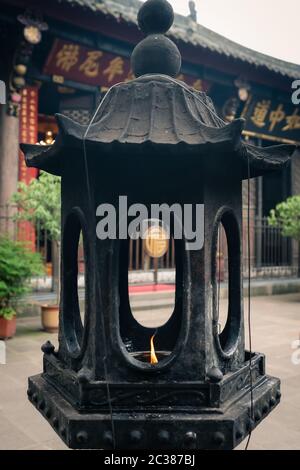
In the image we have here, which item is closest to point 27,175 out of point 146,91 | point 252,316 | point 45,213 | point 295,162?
point 45,213

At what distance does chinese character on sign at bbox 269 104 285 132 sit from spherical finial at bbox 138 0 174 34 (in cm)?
1192

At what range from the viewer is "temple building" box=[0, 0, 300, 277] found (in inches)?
326

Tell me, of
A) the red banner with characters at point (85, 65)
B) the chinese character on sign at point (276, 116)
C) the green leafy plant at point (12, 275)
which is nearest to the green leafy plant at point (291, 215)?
the chinese character on sign at point (276, 116)

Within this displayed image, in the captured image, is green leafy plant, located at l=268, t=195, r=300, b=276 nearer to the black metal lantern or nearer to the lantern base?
the black metal lantern

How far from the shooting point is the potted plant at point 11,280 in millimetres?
6074

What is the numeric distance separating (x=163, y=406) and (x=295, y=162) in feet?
44.5

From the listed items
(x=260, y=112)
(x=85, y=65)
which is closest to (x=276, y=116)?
(x=260, y=112)

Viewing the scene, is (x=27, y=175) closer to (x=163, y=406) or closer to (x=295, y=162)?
(x=163, y=406)

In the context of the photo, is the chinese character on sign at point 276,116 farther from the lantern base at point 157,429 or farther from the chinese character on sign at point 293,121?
the lantern base at point 157,429

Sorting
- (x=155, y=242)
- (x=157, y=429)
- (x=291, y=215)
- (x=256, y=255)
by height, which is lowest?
(x=157, y=429)

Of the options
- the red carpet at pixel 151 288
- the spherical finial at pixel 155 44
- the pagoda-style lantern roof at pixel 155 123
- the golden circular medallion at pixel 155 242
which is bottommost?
the red carpet at pixel 151 288

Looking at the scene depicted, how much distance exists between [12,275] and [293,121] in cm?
1095

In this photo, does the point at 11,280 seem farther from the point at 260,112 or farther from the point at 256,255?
the point at 260,112

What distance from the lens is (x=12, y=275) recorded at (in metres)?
6.10
